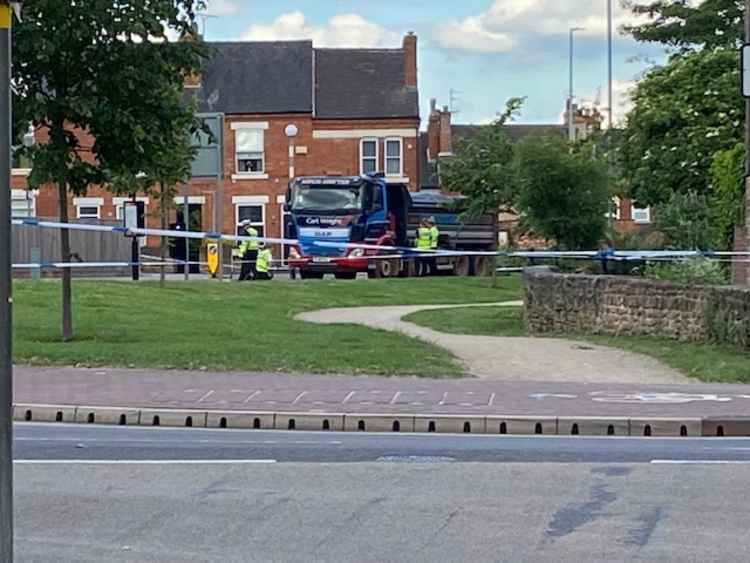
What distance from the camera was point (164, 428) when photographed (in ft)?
43.7

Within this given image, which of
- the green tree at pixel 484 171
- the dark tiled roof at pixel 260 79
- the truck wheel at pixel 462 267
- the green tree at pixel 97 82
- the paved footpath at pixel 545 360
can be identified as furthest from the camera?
the dark tiled roof at pixel 260 79

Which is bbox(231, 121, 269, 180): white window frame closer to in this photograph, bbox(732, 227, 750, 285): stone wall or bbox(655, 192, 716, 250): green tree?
bbox(655, 192, 716, 250): green tree

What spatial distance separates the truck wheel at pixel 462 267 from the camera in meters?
50.4

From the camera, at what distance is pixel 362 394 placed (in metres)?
14.8

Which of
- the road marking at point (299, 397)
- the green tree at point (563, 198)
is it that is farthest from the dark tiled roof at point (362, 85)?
the road marking at point (299, 397)

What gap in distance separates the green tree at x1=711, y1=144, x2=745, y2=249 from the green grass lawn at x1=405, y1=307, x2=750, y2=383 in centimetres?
462

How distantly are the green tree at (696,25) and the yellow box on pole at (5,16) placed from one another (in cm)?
4559

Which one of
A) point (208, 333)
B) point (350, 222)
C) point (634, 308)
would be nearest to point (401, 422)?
point (208, 333)

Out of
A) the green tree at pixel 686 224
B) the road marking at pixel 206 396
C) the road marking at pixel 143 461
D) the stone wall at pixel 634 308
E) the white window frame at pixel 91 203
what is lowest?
the road marking at pixel 143 461

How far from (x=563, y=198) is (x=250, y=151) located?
2919cm


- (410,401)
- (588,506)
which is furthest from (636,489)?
(410,401)

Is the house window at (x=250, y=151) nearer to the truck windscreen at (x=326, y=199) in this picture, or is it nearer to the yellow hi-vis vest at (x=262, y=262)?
the truck windscreen at (x=326, y=199)

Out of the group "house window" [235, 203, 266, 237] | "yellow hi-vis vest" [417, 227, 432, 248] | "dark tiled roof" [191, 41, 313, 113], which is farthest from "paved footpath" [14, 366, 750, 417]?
"dark tiled roof" [191, 41, 313, 113]

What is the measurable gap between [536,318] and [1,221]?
2048 centimetres
